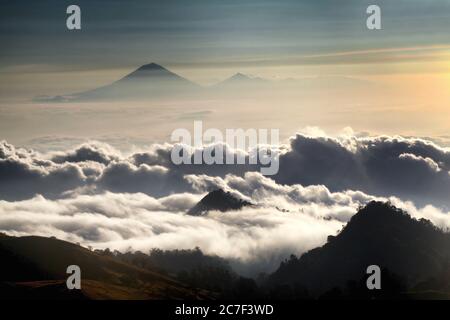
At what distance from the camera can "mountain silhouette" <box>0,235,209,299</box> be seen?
421ft

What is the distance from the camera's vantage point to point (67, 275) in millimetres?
152375

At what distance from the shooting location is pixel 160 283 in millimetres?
166250

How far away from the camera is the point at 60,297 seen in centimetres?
11638

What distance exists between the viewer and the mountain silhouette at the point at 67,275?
12838cm

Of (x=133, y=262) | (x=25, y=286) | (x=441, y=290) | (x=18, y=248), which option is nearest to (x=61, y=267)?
(x=18, y=248)
